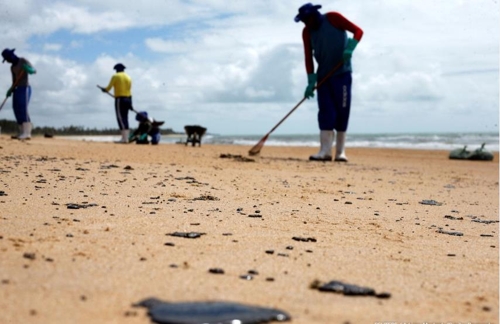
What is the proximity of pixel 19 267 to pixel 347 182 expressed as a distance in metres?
4.97

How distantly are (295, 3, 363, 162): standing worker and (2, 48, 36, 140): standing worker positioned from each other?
611 cm

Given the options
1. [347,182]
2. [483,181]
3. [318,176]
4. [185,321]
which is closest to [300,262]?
[185,321]

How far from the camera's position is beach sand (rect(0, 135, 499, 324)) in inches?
78.6

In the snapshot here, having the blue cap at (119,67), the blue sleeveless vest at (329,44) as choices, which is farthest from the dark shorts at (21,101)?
the blue sleeveless vest at (329,44)

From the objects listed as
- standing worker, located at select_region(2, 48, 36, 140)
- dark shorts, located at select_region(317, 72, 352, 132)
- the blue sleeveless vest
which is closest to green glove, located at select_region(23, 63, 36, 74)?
standing worker, located at select_region(2, 48, 36, 140)

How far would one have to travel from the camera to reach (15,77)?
1245 centimetres

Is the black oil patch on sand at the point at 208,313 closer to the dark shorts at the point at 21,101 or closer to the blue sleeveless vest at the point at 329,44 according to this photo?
the blue sleeveless vest at the point at 329,44

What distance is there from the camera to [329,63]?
1009 centimetres

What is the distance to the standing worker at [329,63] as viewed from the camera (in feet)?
32.4

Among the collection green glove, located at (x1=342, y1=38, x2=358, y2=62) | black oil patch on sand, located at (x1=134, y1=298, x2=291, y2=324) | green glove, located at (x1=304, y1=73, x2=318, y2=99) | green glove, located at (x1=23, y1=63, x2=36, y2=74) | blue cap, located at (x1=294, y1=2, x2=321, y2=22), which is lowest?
black oil patch on sand, located at (x1=134, y1=298, x2=291, y2=324)

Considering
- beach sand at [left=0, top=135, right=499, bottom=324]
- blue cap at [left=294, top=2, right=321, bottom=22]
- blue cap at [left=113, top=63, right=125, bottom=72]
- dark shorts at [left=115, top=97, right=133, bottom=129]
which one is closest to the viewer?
beach sand at [left=0, top=135, right=499, bottom=324]

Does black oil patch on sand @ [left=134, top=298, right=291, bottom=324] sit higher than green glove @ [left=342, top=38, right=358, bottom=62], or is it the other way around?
green glove @ [left=342, top=38, right=358, bottom=62]

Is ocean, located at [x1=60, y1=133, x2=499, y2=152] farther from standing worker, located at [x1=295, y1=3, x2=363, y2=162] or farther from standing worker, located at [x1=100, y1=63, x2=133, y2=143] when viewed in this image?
standing worker, located at [x1=295, y1=3, x2=363, y2=162]

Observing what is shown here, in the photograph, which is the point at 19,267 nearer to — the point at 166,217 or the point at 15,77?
the point at 166,217
